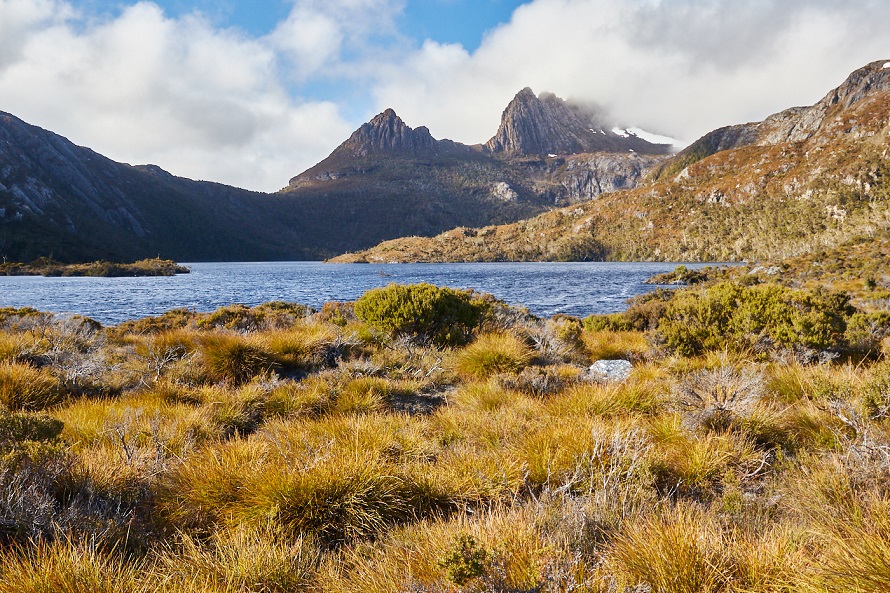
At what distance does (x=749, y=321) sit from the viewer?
9.29 meters

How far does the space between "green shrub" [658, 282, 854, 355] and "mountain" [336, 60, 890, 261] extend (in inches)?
4230

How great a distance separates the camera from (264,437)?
459 cm

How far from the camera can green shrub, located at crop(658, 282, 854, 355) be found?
8.71 m

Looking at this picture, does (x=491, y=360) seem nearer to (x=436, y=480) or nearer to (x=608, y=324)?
(x=436, y=480)

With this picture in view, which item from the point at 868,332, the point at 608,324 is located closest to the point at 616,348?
the point at 868,332

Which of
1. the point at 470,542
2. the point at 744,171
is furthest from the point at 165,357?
the point at 744,171

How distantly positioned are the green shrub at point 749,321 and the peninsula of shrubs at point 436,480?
51 centimetres

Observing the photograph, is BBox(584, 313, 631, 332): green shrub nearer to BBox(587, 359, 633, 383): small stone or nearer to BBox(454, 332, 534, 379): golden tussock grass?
BBox(587, 359, 633, 383): small stone

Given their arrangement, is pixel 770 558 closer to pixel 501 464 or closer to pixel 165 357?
pixel 501 464

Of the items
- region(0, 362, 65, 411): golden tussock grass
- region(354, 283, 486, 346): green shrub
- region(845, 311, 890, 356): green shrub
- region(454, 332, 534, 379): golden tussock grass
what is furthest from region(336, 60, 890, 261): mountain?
region(0, 362, 65, 411): golden tussock grass

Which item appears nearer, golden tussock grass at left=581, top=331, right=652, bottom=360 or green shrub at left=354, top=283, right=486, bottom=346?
golden tussock grass at left=581, top=331, right=652, bottom=360

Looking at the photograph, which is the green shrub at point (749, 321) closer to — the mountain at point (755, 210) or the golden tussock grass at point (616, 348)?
the golden tussock grass at point (616, 348)

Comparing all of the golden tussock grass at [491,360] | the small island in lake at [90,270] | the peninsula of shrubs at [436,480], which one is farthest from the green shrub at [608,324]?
the small island in lake at [90,270]

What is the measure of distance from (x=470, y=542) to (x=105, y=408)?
18.5 feet
